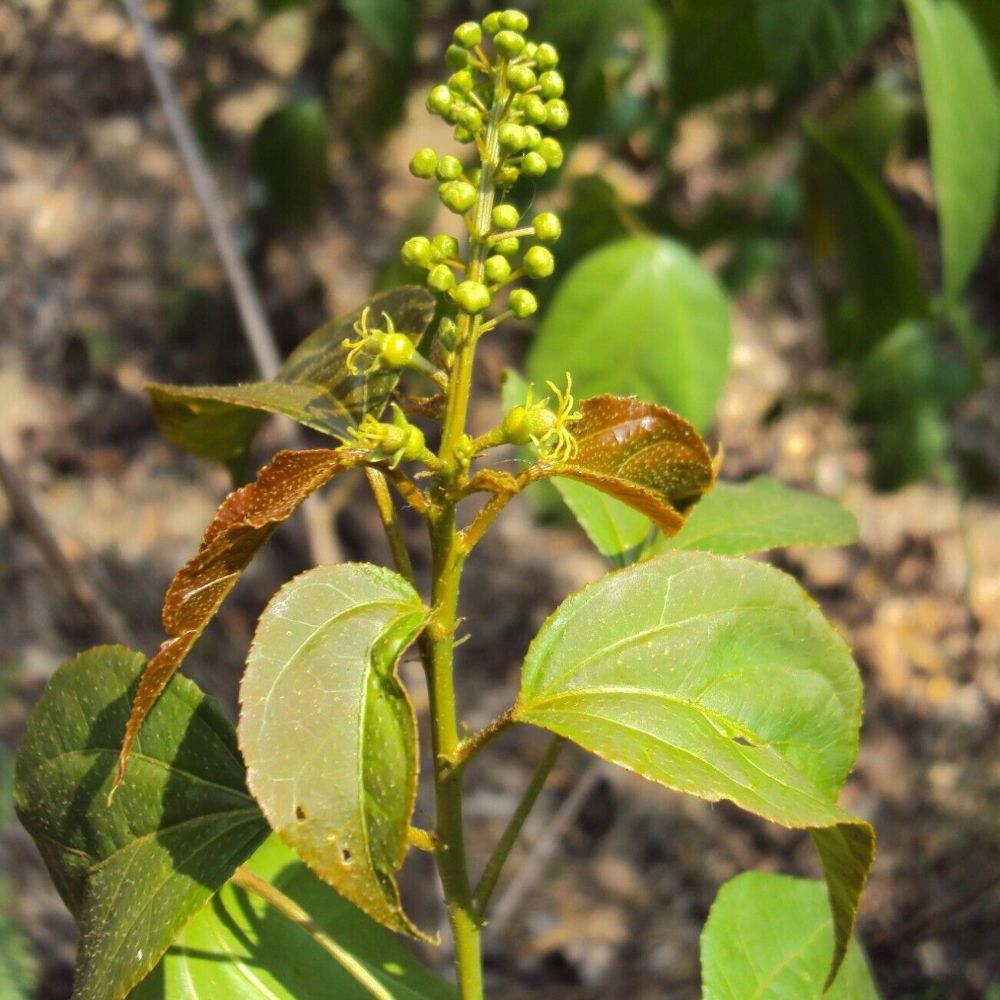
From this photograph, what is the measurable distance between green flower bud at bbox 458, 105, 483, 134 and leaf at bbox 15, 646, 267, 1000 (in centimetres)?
40

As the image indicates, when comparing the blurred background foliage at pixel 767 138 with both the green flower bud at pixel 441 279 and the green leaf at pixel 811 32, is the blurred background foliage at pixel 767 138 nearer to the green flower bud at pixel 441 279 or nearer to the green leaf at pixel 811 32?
the green leaf at pixel 811 32

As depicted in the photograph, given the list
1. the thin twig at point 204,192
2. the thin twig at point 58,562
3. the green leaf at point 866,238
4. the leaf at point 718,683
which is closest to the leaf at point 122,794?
the leaf at point 718,683

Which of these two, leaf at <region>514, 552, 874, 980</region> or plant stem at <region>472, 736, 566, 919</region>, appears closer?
leaf at <region>514, 552, 874, 980</region>

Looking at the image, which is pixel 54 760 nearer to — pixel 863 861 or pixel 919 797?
pixel 863 861

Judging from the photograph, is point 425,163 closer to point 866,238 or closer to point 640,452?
point 640,452

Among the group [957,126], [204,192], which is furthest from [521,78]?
[204,192]

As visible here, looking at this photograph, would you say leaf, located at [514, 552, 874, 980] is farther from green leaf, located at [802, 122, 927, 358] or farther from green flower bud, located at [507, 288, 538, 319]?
green leaf, located at [802, 122, 927, 358]

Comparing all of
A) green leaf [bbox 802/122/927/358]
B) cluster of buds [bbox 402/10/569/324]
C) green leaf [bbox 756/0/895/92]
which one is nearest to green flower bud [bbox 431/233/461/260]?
cluster of buds [bbox 402/10/569/324]

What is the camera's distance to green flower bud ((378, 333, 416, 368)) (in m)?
0.69

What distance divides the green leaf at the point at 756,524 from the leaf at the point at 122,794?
0.42 meters

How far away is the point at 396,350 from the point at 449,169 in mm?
118

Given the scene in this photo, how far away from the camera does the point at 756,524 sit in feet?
3.32

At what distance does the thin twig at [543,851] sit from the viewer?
2.34 meters

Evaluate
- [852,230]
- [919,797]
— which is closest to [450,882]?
[852,230]
